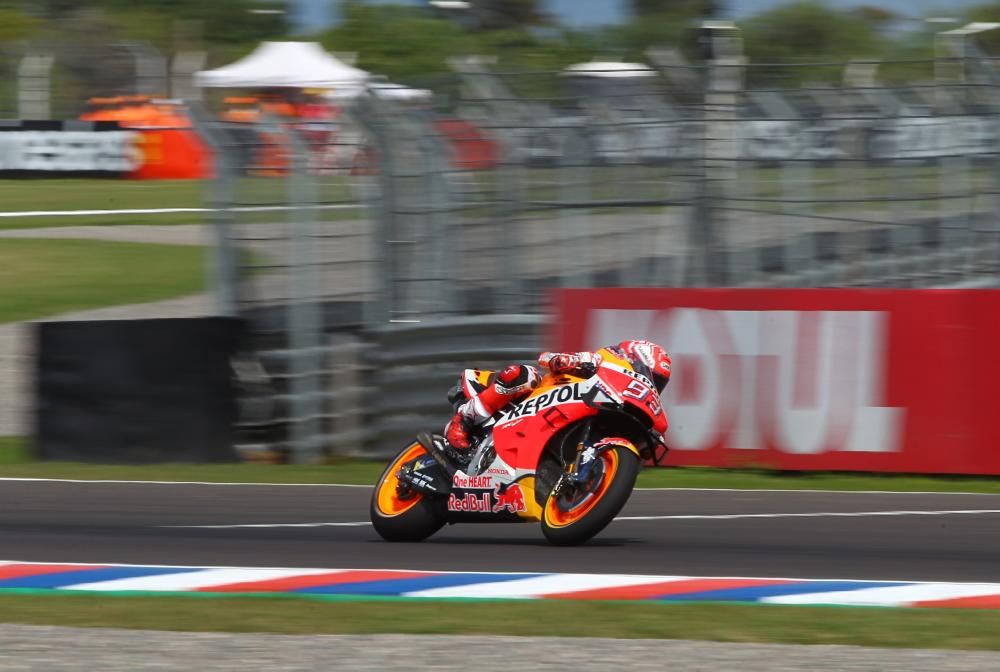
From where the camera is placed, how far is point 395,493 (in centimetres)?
862

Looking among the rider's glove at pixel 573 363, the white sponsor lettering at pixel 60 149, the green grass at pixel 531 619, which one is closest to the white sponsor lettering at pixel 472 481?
the rider's glove at pixel 573 363

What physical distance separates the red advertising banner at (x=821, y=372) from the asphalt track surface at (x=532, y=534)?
74 cm

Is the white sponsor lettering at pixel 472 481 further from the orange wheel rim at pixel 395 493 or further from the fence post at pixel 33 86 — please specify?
the fence post at pixel 33 86

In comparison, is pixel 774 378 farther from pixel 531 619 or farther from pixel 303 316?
pixel 531 619

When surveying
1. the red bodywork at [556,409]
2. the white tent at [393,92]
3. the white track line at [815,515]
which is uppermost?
the white tent at [393,92]

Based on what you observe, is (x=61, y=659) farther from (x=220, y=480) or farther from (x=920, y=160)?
(x=920, y=160)

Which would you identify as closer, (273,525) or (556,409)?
(556,409)

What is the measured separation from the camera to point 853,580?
7434 mm

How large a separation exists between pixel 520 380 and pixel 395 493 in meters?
0.92

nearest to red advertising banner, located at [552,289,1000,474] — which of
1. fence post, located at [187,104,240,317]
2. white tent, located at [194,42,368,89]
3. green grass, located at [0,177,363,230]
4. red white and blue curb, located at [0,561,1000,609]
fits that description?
fence post, located at [187,104,240,317]

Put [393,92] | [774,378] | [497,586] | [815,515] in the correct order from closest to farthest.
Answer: [497,586] → [815,515] → [774,378] → [393,92]

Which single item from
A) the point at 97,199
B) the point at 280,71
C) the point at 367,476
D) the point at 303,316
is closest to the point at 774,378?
the point at 367,476

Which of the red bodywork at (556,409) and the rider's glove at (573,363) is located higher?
the rider's glove at (573,363)

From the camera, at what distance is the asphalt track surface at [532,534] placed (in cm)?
798
